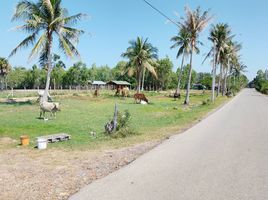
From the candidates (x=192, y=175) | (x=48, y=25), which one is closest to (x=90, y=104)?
(x=48, y=25)

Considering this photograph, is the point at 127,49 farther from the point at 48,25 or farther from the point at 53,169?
the point at 53,169

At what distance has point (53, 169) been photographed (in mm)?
8055

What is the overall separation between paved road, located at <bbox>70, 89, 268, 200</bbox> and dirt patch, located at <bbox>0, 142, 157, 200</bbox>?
0.38m

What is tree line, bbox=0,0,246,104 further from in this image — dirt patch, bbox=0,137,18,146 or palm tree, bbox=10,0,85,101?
dirt patch, bbox=0,137,18,146

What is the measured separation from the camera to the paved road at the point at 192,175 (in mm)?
6090

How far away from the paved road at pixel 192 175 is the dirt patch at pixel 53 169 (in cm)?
38

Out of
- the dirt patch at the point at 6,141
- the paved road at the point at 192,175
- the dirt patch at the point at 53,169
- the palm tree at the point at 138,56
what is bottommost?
the dirt patch at the point at 6,141

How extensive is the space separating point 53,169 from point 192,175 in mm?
3098

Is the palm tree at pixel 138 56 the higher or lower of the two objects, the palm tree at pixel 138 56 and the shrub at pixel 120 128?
the higher

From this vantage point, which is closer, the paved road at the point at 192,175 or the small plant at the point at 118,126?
the paved road at the point at 192,175

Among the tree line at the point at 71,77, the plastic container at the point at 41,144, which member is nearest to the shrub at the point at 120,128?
the plastic container at the point at 41,144

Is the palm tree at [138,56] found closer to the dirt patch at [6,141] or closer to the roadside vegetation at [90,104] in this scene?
the roadside vegetation at [90,104]

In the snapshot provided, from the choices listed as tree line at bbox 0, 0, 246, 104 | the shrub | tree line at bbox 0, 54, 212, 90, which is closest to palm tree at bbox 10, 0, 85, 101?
tree line at bbox 0, 0, 246, 104

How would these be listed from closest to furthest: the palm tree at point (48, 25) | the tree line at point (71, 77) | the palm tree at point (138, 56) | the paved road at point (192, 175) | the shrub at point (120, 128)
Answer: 1. the paved road at point (192, 175)
2. the shrub at point (120, 128)
3. the palm tree at point (48, 25)
4. the palm tree at point (138, 56)
5. the tree line at point (71, 77)
